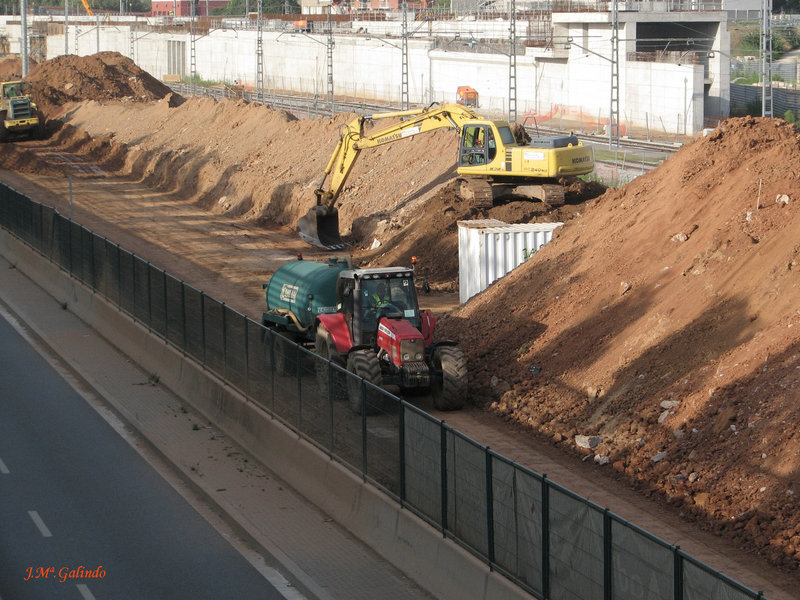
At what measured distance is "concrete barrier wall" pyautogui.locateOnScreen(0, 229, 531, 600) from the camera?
14.8 m

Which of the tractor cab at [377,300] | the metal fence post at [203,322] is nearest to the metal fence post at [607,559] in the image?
the tractor cab at [377,300]

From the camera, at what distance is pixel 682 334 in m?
22.5

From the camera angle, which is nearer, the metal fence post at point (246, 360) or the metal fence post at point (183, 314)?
the metal fence post at point (246, 360)

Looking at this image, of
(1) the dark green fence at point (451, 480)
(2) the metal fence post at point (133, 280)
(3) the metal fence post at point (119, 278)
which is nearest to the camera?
(1) the dark green fence at point (451, 480)

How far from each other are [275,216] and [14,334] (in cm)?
1955

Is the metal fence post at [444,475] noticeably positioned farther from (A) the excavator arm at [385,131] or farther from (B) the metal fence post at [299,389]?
(A) the excavator arm at [385,131]

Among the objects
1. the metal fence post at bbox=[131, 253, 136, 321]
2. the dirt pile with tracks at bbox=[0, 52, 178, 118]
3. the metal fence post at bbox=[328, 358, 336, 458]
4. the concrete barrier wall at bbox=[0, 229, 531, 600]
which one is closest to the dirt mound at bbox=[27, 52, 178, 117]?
the dirt pile with tracks at bbox=[0, 52, 178, 118]

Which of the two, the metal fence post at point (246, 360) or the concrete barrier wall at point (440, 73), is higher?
the concrete barrier wall at point (440, 73)

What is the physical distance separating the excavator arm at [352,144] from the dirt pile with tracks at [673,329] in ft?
9.54

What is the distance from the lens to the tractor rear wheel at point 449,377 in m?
22.8

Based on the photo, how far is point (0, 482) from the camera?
64.6 ft

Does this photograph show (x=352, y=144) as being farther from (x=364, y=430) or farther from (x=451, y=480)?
(x=451, y=480)

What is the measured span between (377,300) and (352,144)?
18725 millimetres

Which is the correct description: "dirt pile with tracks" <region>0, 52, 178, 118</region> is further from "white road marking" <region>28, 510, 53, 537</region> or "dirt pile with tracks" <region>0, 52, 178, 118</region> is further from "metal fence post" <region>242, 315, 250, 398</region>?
"white road marking" <region>28, 510, 53, 537</region>
